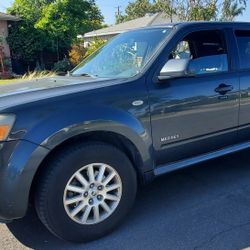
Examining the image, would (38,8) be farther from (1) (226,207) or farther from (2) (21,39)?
(1) (226,207)

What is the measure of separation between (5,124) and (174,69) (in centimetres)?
154

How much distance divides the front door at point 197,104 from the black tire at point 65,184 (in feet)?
1.46

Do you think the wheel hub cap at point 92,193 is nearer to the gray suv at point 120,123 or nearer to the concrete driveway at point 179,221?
the gray suv at point 120,123

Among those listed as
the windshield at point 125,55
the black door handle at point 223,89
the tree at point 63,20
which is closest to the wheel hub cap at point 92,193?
the windshield at point 125,55

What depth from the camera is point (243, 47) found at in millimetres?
4469

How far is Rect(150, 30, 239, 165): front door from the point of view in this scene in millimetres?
3732

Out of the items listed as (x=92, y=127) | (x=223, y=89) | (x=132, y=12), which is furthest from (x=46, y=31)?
(x=132, y=12)

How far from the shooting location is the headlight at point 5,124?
2.95m

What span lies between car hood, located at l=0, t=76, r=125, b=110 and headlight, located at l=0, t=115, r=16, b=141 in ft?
0.38

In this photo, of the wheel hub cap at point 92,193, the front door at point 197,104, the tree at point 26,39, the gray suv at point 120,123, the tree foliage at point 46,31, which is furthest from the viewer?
the tree foliage at point 46,31

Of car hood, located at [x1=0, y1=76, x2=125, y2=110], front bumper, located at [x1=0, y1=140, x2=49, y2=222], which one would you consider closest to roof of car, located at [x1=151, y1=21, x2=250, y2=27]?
car hood, located at [x1=0, y1=76, x2=125, y2=110]

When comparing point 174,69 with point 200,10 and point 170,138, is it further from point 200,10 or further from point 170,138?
point 200,10

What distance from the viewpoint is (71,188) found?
326 centimetres

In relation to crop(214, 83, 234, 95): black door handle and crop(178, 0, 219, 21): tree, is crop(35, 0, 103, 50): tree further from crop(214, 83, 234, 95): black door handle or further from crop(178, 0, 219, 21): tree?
crop(214, 83, 234, 95): black door handle
